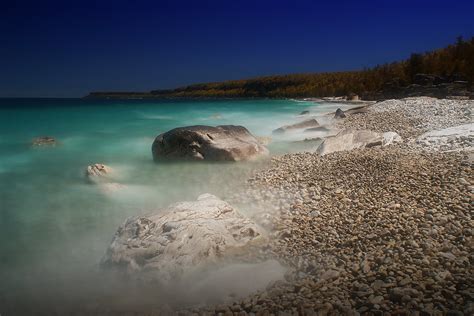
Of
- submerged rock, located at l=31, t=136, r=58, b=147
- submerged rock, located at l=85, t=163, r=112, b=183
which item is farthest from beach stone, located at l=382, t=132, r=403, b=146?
submerged rock, located at l=31, t=136, r=58, b=147

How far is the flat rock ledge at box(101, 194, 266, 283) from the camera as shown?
4.64 meters

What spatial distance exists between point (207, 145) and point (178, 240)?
6611 millimetres

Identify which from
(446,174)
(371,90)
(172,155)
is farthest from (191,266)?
(371,90)

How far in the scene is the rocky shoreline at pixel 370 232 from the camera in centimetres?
344

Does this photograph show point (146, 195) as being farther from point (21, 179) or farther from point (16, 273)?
point (21, 179)

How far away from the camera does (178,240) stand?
496 cm

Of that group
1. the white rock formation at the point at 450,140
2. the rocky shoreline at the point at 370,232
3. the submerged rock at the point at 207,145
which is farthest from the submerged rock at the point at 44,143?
the white rock formation at the point at 450,140

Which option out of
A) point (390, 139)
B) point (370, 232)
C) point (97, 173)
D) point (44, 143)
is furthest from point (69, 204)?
point (44, 143)

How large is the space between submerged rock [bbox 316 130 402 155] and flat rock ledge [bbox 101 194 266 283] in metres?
5.63

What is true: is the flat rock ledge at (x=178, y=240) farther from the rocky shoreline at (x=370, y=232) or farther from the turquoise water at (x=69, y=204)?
the turquoise water at (x=69, y=204)

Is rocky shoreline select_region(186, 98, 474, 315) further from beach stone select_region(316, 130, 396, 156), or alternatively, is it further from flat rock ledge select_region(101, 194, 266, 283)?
beach stone select_region(316, 130, 396, 156)

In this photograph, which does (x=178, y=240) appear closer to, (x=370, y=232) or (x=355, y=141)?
(x=370, y=232)

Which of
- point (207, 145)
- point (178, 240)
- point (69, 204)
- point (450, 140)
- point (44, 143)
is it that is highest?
point (450, 140)

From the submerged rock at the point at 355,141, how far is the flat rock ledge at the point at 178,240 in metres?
5.63
